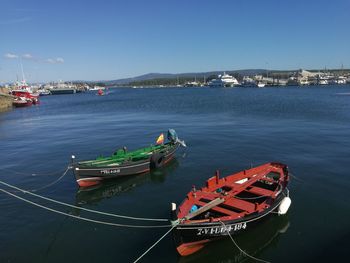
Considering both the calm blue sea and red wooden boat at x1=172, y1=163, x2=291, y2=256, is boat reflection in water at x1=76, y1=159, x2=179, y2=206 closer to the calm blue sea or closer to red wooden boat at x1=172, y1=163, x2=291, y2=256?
the calm blue sea

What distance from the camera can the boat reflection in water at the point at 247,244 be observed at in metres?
12.8

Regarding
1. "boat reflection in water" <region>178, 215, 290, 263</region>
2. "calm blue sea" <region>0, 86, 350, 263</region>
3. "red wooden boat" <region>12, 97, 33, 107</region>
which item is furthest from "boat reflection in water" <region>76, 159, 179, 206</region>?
"red wooden boat" <region>12, 97, 33, 107</region>

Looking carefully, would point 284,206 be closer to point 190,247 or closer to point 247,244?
point 247,244

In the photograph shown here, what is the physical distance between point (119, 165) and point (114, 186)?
1632mm

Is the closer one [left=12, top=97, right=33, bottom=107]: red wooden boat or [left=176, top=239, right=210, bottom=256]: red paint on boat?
[left=176, top=239, right=210, bottom=256]: red paint on boat

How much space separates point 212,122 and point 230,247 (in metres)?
37.0

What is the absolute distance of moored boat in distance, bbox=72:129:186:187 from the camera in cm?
2150

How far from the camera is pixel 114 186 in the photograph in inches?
874

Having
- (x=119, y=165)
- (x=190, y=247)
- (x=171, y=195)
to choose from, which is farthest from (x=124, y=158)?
(x=190, y=247)

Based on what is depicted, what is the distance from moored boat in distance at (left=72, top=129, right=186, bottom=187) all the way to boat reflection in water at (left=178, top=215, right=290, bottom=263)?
36.8 feet

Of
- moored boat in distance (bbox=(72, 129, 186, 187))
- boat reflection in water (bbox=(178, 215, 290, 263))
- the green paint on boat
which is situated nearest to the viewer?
boat reflection in water (bbox=(178, 215, 290, 263))

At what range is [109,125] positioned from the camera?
50844 millimetres

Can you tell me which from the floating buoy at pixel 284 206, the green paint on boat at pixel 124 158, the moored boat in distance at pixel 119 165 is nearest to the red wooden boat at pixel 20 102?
the green paint on boat at pixel 124 158

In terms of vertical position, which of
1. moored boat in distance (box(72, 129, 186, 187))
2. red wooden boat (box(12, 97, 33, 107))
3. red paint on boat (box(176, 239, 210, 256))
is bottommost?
red paint on boat (box(176, 239, 210, 256))
